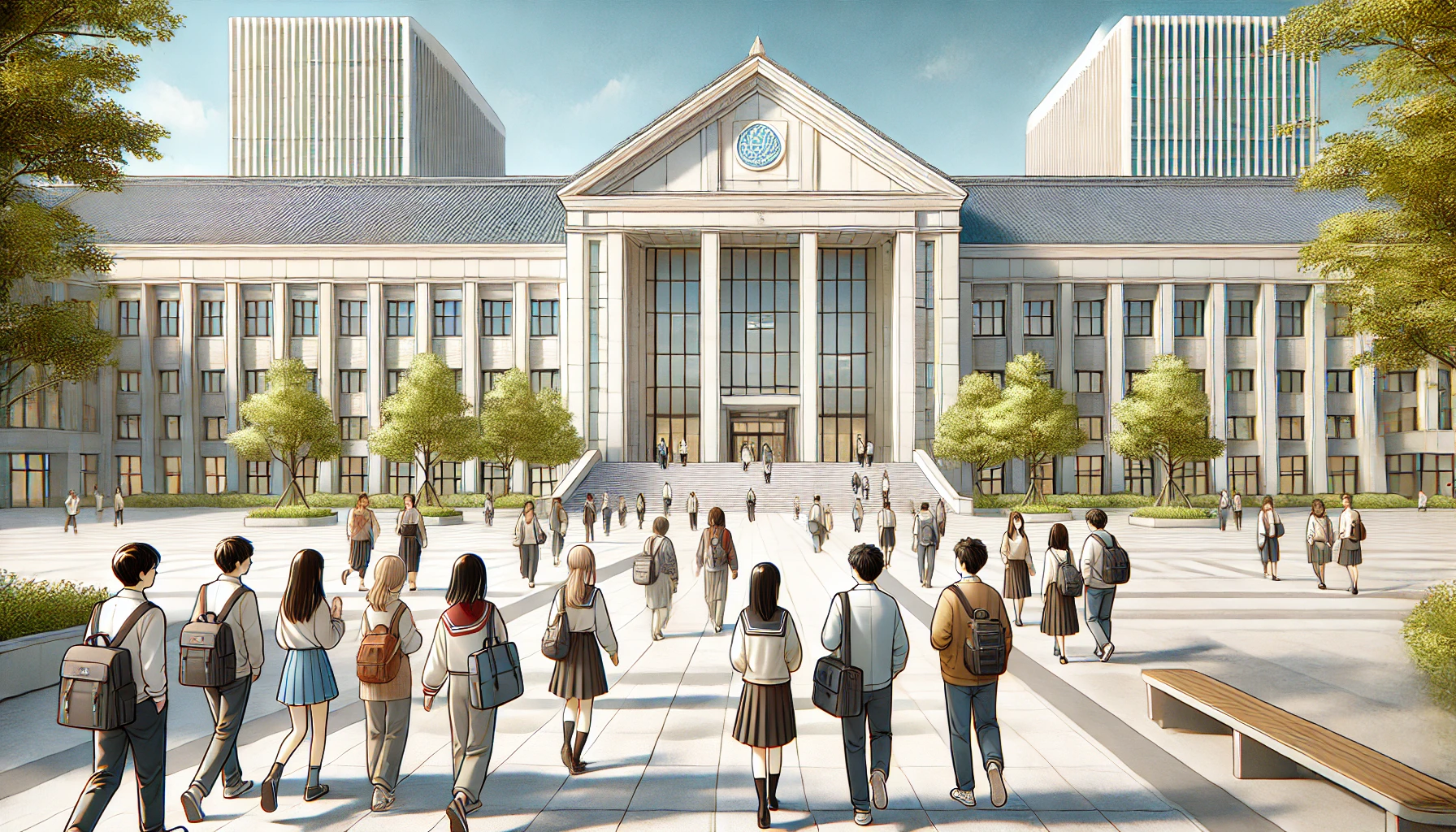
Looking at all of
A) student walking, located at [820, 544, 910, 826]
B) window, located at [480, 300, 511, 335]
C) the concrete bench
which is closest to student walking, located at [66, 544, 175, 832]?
student walking, located at [820, 544, 910, 826]

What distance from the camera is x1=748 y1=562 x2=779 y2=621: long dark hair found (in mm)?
5188

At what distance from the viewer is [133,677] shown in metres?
4.80

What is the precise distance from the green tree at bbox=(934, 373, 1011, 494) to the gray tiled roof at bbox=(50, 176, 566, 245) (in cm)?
2544

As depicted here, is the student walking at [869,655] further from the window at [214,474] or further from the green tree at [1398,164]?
the window at [214,474]

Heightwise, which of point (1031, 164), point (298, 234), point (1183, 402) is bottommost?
point (1183, 402)

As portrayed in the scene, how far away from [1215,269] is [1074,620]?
46.2m

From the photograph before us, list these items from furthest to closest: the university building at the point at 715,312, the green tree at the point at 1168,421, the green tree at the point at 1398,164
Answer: the university building at the point at 715,312
the green tree at the point at 1168,421
the green tree at the point at 1398,164

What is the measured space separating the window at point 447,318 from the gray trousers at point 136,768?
148 ft

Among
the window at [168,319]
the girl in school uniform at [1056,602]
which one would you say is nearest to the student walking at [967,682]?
the girl in school uniform at [1056,602]

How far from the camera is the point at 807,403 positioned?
151 feet

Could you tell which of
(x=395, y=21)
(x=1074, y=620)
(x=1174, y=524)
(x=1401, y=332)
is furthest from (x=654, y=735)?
(x=395, y=21)

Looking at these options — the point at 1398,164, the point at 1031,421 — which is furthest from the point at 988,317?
the point at 1398,164

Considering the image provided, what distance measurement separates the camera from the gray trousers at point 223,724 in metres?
5.60

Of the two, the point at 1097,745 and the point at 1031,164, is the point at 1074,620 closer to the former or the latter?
the point at 1097,745
